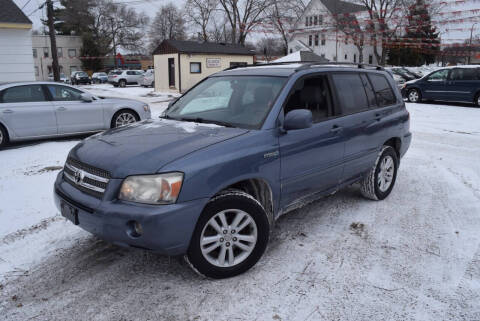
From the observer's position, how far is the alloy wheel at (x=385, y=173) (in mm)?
5258

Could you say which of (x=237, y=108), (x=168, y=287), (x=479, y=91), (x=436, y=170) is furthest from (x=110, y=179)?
(x=479, y=91)

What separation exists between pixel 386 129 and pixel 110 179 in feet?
11.9

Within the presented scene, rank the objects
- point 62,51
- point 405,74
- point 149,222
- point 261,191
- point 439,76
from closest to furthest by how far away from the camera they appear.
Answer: point 149,222, point 261,191, point 439,76, point 405,74, point 62,51

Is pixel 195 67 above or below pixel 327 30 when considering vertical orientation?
below

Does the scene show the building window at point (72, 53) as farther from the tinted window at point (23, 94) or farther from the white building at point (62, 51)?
the tinted window at point (23, 94)

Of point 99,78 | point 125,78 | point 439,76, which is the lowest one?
point 439,76

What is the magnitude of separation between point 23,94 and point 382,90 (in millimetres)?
7493

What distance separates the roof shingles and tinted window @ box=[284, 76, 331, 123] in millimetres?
15269

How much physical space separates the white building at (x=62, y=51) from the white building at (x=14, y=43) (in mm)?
54668

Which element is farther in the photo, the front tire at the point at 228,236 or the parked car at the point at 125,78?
the parked car at the point at 125,78

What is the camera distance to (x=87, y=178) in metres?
3.25

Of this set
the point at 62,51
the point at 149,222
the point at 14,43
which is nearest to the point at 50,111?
the point at 149,222

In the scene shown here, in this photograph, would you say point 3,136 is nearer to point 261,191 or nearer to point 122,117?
point 122,117

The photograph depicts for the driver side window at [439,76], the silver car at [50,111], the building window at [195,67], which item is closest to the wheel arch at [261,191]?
the silver car at [50,111]
